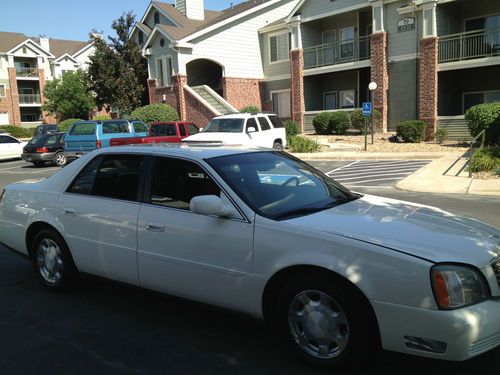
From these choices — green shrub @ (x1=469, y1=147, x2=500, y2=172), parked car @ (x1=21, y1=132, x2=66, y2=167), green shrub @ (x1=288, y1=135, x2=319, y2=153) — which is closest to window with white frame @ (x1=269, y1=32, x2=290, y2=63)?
A: green shrub @ (x1=288, y1=135, x2=319, y2=153)

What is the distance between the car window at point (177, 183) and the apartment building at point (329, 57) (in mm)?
20983

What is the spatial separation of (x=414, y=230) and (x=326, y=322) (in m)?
0.88

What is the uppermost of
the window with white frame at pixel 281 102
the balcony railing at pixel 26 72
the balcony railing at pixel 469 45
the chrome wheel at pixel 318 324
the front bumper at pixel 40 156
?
the balcony railing at pixel 26 72

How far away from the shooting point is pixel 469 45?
23.6 meters

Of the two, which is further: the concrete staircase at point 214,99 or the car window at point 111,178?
the concrete staircase at point 214,99

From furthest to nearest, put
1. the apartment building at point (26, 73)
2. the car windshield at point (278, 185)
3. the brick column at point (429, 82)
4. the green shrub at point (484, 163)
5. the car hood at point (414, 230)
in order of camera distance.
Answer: the apartment building at point (26, 73) < the brick column at point (429, 82) < the green shrub at point (484, 163) < the car windshield at point (278, 185) < the car hood at point (414, 230)

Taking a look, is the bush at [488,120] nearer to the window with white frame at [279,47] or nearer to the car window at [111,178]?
the window with white frame at [279,47]

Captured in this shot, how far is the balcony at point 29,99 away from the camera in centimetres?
5990

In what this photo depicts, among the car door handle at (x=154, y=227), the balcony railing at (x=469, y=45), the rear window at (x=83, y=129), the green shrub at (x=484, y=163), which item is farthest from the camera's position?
the balcony railing at (x=469, y=45)

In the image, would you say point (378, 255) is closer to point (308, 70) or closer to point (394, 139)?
point (394, 139)

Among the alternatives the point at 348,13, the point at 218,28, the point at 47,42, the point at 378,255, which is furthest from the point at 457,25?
the point at 47,42

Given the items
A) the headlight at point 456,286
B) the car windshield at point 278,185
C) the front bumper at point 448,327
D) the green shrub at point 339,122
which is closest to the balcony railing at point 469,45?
the green shrub at point 339,122

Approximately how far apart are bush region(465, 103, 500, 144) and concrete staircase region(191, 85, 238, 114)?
47.6 feet

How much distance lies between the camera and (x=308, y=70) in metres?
29.2
